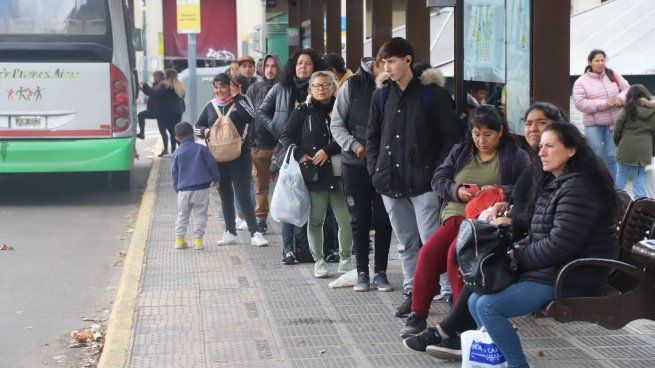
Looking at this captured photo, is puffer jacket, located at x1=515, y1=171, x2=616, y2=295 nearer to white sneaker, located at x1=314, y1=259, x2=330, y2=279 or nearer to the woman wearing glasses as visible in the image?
the woman wearing glasses

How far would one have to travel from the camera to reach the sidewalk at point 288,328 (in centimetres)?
625

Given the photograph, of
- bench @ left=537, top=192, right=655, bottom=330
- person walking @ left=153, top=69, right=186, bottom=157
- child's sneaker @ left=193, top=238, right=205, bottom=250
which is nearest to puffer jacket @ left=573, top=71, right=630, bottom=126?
child's sneaker @ left=193, top=238, right=205, bottom=250

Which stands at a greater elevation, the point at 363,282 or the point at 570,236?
the point at 570,236

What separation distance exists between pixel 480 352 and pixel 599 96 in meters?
7.71

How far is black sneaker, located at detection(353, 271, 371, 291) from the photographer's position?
8.18 meters

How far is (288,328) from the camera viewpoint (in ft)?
23.1

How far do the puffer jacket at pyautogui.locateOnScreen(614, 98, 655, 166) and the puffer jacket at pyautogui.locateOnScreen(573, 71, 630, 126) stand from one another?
567 mm

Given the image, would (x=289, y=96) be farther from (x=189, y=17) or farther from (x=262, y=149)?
(x=189, y=17)

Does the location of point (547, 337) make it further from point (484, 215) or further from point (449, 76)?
point (449, 76)

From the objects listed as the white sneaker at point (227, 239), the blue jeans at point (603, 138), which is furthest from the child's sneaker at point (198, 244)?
the blue jeans at point (603, 138)

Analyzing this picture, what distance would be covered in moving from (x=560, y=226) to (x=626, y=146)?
7.29 meters

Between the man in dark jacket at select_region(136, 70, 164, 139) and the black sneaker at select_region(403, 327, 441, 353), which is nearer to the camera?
the black sneaker at select_region(403, 327, 441, 353)

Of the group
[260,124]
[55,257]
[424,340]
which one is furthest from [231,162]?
[424,340]

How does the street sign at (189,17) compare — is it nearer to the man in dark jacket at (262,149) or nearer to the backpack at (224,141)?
the man in dark jacket at (262,149)
